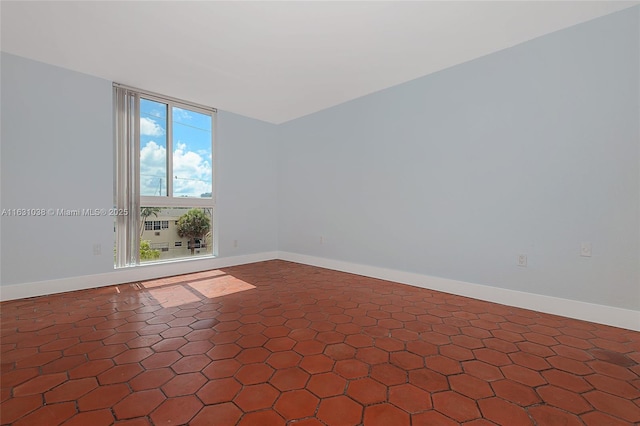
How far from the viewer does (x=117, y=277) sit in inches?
131

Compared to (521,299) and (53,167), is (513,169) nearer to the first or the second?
(521,299)

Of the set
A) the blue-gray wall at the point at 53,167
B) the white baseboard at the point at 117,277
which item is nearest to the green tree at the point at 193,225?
the white baseboard at the point at 117,277

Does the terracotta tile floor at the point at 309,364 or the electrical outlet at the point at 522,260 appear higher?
the electrical outlet at the point at 522,260

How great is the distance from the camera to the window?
3428 mm

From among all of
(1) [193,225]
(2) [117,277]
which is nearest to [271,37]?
(1) [193,225]

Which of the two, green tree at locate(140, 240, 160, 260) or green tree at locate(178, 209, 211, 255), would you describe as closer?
green tree at locate(140, 240, 160, 260)

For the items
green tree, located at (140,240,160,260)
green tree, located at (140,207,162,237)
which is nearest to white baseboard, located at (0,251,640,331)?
green tree, located at (140,240,160,260)

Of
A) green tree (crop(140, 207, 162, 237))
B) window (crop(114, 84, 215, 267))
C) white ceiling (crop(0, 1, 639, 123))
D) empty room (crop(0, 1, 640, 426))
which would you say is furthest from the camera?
green tree (crop(140, 207, 162, 237))

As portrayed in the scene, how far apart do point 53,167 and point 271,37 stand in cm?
274

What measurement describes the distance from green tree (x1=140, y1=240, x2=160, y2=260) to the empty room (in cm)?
4

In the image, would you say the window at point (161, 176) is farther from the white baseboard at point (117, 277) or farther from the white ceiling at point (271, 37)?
the white ceiling at point (271, 37)

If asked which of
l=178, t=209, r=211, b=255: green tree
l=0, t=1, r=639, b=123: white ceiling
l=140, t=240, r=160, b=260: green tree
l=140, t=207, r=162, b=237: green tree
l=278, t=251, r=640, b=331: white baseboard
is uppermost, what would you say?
l=0, t=1, r=639, b=123: white ceiling

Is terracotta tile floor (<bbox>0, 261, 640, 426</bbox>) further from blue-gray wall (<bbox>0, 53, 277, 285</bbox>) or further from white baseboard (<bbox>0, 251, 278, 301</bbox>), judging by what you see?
blue-gray wall (<bbox>0, 53, 277, 285</bbox>)

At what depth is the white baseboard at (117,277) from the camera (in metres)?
2.79
